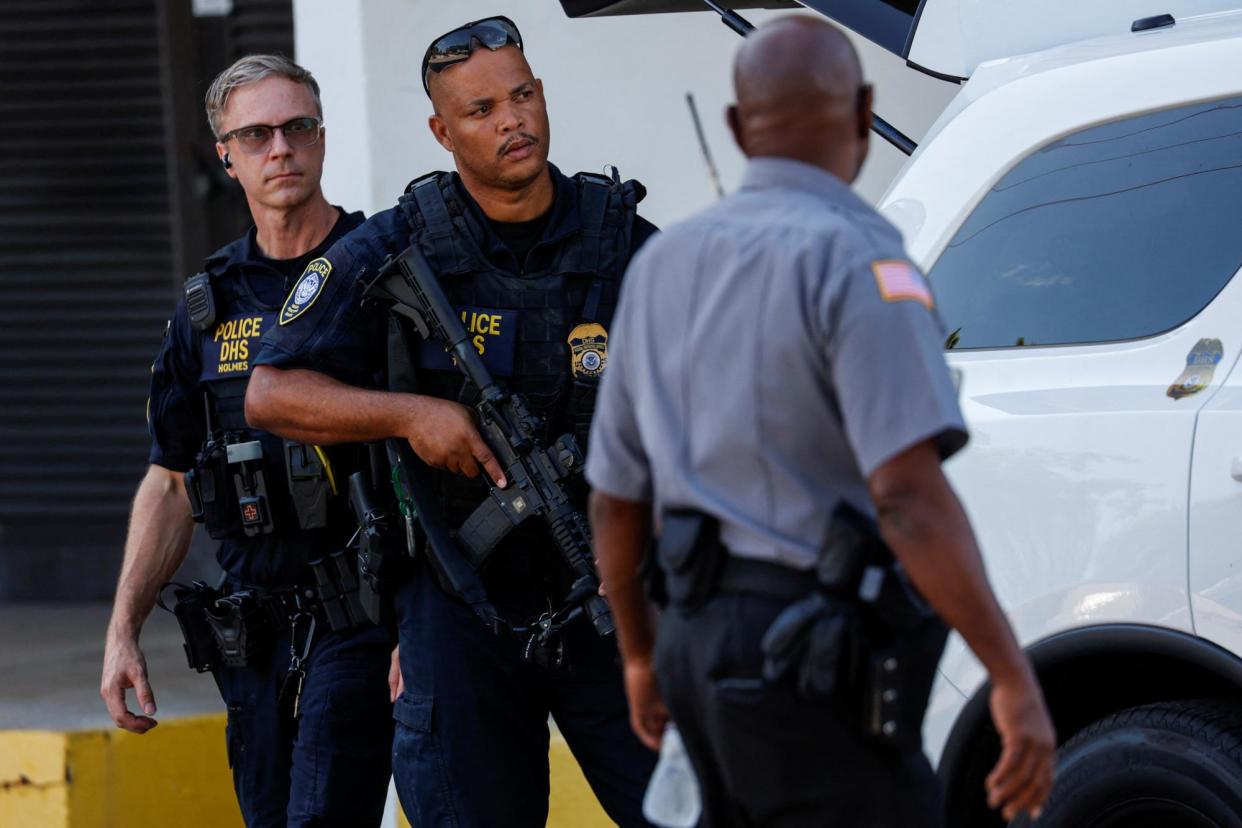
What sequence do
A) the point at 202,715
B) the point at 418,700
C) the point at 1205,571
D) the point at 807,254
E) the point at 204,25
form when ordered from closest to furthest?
the point at 807,254 → the point at 1205,571 → the point at 418,700 → the point at 202,715 → the point at 204,25

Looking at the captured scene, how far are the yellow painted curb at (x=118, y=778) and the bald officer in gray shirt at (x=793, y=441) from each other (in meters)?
3.01

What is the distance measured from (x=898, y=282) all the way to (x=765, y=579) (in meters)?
0.37

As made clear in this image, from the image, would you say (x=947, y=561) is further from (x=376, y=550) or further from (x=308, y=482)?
(x=308, y=482)

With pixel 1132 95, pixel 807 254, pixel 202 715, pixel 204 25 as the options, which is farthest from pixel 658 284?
pixel 204 25

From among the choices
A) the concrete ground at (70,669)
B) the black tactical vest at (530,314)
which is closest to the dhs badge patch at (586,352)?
the black tactical vest at (530,314)

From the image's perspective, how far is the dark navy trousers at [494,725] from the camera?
129 inches

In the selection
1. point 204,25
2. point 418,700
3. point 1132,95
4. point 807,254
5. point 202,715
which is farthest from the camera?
point 204,25

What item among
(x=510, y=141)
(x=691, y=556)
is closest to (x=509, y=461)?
(x=510, y=141)

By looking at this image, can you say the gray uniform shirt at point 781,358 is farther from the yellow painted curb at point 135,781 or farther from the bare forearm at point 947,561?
the yellow painted curb at point 135,781

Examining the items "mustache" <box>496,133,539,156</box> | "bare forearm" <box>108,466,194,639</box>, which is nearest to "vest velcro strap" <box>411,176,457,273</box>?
"mustache" <box>496,133,539,156</box>

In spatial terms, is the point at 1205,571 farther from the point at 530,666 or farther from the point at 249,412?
the point at 249,412

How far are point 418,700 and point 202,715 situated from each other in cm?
198

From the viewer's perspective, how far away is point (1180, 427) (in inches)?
114

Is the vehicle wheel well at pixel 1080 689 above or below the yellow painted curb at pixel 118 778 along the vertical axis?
above
